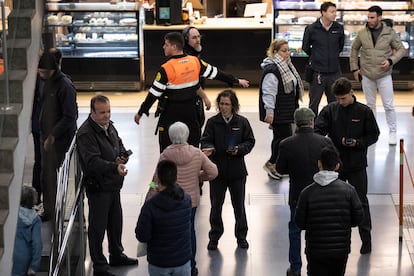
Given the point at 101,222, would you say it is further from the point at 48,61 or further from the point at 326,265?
the point at 326,265

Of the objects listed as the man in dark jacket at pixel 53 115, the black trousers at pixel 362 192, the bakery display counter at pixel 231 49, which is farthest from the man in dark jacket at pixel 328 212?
the bakery display counter at pixel 231 49

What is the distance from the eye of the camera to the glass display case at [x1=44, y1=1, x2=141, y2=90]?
15391mm

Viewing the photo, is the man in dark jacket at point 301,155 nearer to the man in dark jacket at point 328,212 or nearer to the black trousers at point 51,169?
the man in dark jacket at point 328,212

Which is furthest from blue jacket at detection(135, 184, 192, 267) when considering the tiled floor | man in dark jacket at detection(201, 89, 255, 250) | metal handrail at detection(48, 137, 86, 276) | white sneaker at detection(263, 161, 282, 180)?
white sneaker at detection(263, 161, 282, 180)

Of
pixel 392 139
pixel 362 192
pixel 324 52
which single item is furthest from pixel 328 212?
pixel 324 52

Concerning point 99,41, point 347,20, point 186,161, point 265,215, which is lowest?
point 265,215

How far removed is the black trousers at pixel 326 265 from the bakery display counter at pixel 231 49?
29.1 feet

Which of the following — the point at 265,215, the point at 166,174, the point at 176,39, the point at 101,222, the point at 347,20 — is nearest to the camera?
the point at 166,174

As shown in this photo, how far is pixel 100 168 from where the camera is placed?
7562mm

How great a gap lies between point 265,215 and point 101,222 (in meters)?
2.11

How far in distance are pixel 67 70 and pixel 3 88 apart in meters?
8.58

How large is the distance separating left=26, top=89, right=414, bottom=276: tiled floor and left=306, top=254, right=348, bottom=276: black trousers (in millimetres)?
969

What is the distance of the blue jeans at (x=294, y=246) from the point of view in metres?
7.63

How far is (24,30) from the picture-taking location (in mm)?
7383
